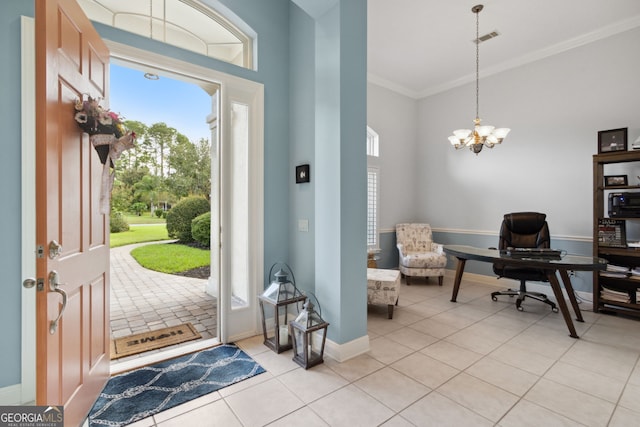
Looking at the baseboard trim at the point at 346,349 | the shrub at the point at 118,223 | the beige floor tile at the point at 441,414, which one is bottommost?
the beige floor tile at the point at 441,414

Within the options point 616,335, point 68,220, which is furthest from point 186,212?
point 616,335

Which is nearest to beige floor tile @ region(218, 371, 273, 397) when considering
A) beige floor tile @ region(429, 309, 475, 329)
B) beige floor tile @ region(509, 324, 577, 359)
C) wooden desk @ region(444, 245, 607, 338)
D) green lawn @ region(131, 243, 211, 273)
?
beige floor tile @ region(429, 309, 475, 329)

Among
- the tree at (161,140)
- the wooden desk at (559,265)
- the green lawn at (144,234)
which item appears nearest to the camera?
the wooden desk at (559,265)

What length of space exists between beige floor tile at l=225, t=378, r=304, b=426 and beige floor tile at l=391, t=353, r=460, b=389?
0.87 m

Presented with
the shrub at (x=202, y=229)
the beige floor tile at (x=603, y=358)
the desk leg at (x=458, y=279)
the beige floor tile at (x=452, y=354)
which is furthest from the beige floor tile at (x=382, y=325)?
the shrub at (x=202, y=229)

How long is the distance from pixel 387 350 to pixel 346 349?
410mm

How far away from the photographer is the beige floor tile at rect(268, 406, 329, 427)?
5.52ft

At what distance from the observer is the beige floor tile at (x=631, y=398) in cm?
184

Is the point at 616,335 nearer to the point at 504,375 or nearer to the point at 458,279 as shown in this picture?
the point at 458,279

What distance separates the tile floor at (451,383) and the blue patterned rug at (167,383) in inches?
3.9

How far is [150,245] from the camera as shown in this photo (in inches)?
331

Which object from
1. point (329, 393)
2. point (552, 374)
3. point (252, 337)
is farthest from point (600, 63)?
point (252, 337)

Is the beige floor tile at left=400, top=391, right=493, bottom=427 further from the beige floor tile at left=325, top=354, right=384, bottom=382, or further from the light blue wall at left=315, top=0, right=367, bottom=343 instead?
the light blue wall at left=315, top=0, right=367, bottom=343

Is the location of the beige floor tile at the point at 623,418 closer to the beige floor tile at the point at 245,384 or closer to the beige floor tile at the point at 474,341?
the beige floor tile at the point at 474,341
